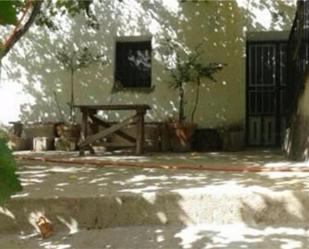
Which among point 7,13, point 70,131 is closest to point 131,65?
point 70,131

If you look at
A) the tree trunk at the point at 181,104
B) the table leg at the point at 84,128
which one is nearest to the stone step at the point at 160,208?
the table leg at the point at 84,128

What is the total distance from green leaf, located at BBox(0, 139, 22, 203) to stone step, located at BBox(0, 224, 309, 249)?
2.75 metres

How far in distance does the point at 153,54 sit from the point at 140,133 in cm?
248

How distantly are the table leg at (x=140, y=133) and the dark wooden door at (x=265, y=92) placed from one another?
280 centimetres

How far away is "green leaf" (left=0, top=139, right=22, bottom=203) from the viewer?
1.65 metres

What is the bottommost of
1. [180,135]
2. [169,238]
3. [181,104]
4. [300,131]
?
[169,238]

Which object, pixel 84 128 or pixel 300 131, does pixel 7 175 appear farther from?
pixel 84 128

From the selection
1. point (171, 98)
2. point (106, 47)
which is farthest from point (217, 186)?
point (106, 47)

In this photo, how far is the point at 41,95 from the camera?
1075 cm

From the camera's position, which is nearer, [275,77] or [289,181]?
[289,181]

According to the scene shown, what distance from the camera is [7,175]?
5.45ft

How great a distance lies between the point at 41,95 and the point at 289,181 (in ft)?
21.6

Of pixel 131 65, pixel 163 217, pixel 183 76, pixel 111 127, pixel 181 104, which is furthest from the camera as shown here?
pixel 131 65

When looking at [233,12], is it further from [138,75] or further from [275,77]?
[138,75]
